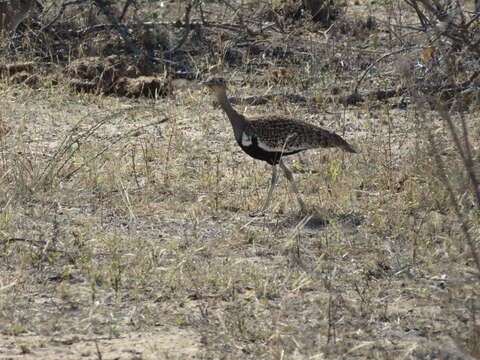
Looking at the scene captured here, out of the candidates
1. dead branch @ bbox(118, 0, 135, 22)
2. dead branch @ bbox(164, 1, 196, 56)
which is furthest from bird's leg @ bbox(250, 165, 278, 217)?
dead branch @ bbox(118, 0, 135, 22)

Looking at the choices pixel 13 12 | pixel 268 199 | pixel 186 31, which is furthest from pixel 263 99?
pixel 13 12

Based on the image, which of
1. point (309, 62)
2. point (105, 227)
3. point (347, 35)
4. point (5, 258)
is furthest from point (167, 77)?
point (5, 258)

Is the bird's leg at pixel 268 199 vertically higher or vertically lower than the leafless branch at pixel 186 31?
lower

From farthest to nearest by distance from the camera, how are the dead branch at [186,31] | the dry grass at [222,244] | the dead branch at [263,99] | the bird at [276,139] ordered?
the dead branch at [186,31] < the dead branch at [263,99] < the bird at [276,139] < the dry grass at [222,244]

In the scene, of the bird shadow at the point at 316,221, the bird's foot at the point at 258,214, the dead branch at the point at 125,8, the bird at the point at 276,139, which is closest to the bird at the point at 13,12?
the dead branch at the point at 125,8

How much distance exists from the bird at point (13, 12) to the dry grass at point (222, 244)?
3.20 feet

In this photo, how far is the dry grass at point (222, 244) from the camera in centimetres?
445

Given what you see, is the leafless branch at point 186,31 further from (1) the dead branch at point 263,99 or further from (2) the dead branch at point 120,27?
(1) the dead branch at point 263,99

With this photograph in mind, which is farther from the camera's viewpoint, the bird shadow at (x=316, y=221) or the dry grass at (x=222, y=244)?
the bird shadow at (x=316, y=221)

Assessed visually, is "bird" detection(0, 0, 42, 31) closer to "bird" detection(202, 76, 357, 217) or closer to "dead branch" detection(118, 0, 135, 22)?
"dead branch" detection(118, 0, 135, 22)

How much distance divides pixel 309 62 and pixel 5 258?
5044mm

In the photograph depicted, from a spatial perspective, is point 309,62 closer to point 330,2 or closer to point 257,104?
point 257,104

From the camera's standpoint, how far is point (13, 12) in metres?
9.54

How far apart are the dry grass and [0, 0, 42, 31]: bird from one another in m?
0.97
